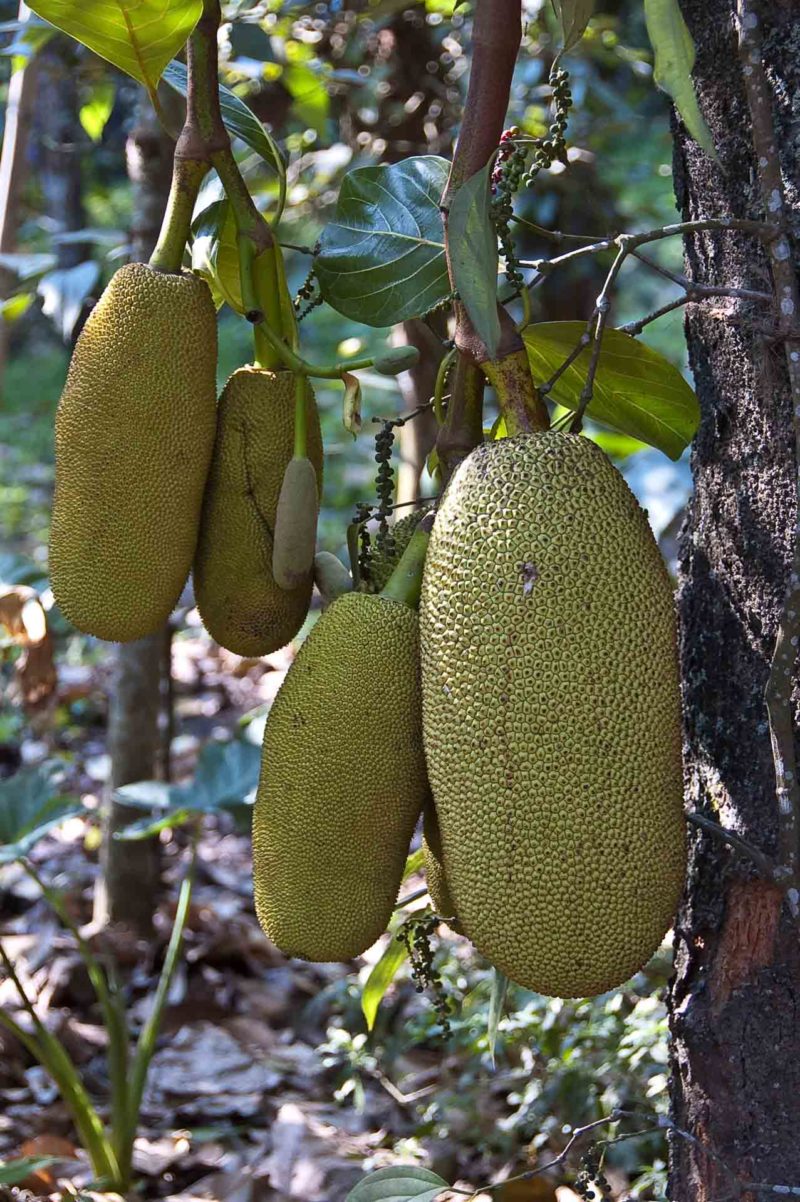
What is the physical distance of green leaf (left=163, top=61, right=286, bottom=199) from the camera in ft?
3.36

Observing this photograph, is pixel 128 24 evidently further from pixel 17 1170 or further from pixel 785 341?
pixel 17 1170

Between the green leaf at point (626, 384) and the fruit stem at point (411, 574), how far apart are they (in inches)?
5.6

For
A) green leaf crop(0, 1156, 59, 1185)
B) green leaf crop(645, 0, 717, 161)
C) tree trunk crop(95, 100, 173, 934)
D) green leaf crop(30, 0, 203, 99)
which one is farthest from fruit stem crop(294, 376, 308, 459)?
tree trunk crop(95, 100, 173, 934)

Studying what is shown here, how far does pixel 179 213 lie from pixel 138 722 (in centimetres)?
128

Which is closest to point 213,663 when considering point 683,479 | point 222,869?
point 222,869

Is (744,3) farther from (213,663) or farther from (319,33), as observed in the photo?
(213,663)

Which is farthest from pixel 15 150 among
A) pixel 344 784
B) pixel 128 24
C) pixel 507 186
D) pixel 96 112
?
pixel 344 784

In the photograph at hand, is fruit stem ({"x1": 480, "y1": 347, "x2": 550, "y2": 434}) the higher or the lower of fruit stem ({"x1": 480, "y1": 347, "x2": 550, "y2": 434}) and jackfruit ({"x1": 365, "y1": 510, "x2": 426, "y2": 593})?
the higher

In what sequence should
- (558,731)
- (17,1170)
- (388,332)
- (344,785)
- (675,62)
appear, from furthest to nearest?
(388,332)
(17,1170)
(344,785)
(558,731)
(675,62)

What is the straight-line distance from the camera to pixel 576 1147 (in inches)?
58.8

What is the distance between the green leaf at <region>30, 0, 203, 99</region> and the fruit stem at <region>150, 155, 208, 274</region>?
8 centimetres

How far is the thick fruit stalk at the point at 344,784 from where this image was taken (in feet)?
2.58

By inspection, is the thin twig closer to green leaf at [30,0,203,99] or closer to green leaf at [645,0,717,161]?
green leaf at [645,0,717,161]

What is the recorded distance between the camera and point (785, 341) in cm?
76
